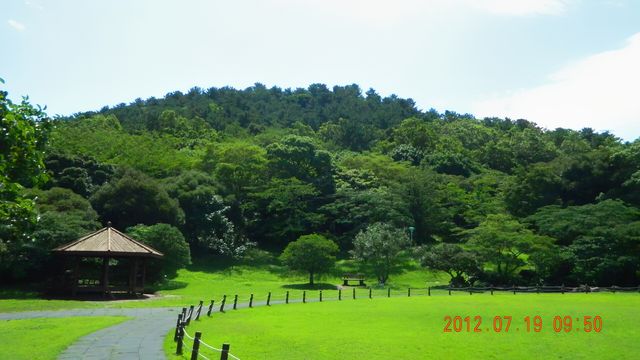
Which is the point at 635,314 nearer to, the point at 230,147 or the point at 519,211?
the point at 519,211

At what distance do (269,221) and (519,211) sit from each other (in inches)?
1086

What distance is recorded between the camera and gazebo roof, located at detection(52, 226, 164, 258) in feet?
103

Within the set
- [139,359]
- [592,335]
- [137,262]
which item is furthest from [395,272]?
[139,359]

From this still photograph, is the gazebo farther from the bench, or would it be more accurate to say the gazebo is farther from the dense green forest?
the bench

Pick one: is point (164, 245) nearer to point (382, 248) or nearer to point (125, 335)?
point (382, 248)

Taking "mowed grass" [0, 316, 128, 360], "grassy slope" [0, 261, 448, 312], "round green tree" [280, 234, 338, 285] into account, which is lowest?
"grassy slope" [0, 261, 448, 312]

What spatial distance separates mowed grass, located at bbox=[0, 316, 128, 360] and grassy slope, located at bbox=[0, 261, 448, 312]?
19.1 feet

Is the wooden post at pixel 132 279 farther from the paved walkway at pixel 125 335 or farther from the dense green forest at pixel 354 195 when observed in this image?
the paved walkway at pixel 125 335

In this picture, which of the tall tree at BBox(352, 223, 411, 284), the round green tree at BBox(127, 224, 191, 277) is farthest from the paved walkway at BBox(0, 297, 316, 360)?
the tall tree at BBox(352, 223, 411, 284)

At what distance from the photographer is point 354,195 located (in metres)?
59.5

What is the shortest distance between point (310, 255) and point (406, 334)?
79.8 ft

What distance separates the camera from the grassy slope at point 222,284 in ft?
92.9

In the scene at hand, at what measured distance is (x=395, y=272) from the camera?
48906 mm

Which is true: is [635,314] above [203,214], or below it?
below
